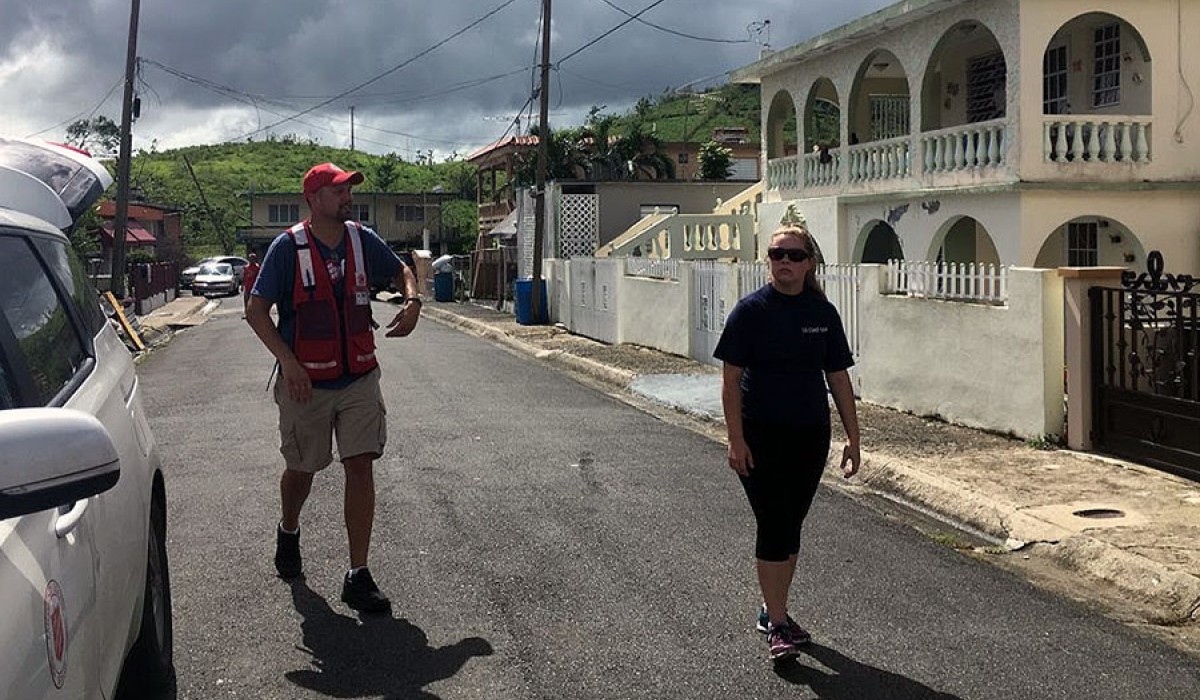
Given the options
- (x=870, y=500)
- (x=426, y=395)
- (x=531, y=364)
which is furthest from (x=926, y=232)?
(x=870, y=500)

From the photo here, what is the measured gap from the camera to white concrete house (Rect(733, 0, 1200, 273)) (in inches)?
609

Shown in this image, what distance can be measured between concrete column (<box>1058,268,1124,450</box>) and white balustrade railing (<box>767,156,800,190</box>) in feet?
42.0

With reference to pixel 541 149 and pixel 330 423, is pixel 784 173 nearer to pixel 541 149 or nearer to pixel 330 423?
pixel 541 149

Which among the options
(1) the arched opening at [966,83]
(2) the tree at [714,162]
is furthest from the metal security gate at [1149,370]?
(2) the tree at [714,162]

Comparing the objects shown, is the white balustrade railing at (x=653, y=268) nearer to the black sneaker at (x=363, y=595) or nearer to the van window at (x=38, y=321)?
the black sneaker at (x=363, y=595)

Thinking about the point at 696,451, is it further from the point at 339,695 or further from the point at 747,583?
the point at 339,695

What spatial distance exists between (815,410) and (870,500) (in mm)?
3759

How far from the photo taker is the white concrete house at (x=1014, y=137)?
15469 mm

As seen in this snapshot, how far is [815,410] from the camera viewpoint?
5.14 m

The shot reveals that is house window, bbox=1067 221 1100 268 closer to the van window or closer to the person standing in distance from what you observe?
the person standing in distance

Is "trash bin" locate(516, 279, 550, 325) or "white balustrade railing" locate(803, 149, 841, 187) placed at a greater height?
"white balustrade railing" locate(803, 149, 841, 187)

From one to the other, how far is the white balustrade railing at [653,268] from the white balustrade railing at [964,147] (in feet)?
12.8

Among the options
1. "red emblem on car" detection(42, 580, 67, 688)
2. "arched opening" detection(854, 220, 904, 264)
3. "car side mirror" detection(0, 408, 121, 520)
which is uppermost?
"arched opening" detection(854, 220, 904, 264)

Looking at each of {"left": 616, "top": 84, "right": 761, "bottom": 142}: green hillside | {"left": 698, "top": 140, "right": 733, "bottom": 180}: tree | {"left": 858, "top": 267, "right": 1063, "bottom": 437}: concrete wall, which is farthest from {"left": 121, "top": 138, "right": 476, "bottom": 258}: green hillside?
{"left": 858, "top": 267, "right": 1063, "bottom": 437}: concrete wall
